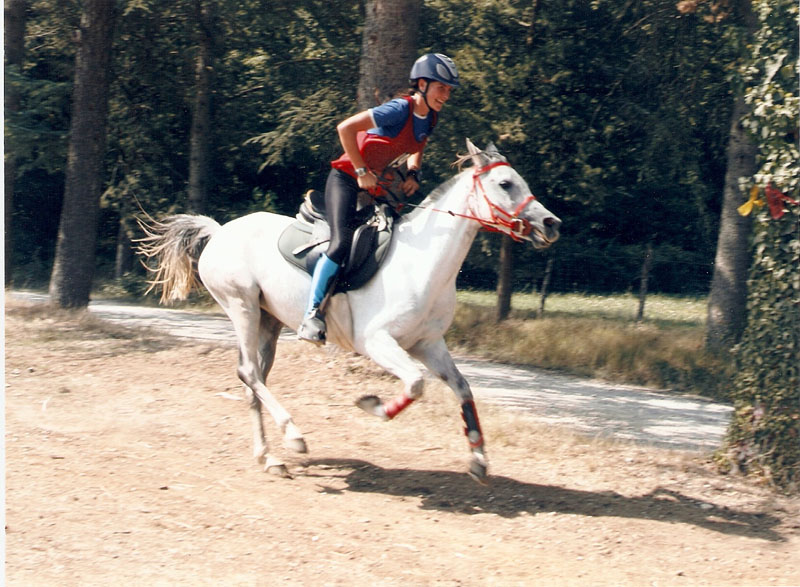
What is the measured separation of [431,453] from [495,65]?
9844 mm

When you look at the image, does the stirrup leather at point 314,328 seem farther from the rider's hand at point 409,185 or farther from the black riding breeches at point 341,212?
the rider's hand at point 409,185

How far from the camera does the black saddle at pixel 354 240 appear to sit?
24.5 ft

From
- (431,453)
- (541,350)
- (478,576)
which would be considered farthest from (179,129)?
(478,576)

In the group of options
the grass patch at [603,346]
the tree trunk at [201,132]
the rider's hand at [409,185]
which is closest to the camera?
the rider's hand at [409,185]

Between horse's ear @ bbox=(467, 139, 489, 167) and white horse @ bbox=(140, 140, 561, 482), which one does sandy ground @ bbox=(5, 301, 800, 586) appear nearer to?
white horse @ bbox=(140, 140, 561, 482)

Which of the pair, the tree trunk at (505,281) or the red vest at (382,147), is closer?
the red vest at (382,147)

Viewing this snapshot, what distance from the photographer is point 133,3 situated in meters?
19.6

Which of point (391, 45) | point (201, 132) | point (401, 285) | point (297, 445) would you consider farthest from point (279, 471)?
point (201, 132)

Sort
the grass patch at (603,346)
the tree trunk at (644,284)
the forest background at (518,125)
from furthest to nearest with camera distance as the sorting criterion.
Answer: the tree trunk at (644,284) → the grass patch at (603,346) → the forest background at (518,125)

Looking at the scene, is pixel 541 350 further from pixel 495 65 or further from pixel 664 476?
pixel 664 476

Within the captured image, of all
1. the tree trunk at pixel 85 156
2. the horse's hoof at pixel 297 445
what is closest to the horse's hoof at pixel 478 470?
the horse's hoof at pixel 297 445

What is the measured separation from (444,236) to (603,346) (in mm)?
7852

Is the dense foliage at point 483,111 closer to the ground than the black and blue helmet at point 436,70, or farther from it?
farther from it

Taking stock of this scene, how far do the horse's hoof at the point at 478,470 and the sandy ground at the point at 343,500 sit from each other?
7.7 inches
